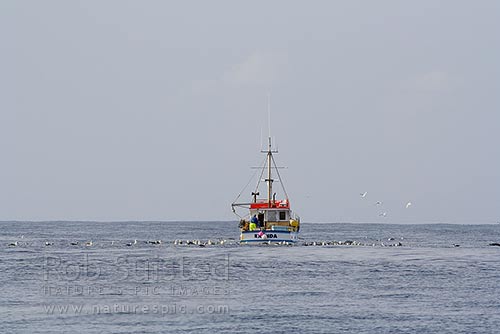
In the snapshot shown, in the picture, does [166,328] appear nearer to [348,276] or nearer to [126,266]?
[348,276]

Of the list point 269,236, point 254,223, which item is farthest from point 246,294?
point 254,223

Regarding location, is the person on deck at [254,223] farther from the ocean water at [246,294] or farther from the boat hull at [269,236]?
the ocean water at [246,294]

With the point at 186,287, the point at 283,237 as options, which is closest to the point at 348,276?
the point at 186,287

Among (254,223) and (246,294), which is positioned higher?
(254,223)

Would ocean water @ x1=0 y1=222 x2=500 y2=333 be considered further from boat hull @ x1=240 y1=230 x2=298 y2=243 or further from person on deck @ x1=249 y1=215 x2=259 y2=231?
person on deck @ x1=249 y1=215 x2=259 y2=231

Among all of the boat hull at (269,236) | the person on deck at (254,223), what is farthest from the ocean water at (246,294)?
the person on deck at (254,223)

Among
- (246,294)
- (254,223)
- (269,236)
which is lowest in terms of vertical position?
(246,294)

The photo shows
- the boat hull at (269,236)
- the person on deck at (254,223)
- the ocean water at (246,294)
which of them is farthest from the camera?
the person on deck at (254,223)

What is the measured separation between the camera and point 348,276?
5919 centimetres

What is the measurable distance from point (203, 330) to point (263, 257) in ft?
129

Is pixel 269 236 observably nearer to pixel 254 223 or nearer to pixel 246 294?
pixel 254 223

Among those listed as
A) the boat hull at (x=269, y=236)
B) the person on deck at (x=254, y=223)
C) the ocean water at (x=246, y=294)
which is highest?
the person on deck at (x=254, y=223)

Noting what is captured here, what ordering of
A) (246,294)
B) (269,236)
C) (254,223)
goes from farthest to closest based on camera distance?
(254,223), (269,236), (246,294)

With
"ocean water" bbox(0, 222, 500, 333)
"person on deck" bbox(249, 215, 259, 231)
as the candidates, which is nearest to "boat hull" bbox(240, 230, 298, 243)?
"person on deck" bbox(249, 215, 259, 231)
